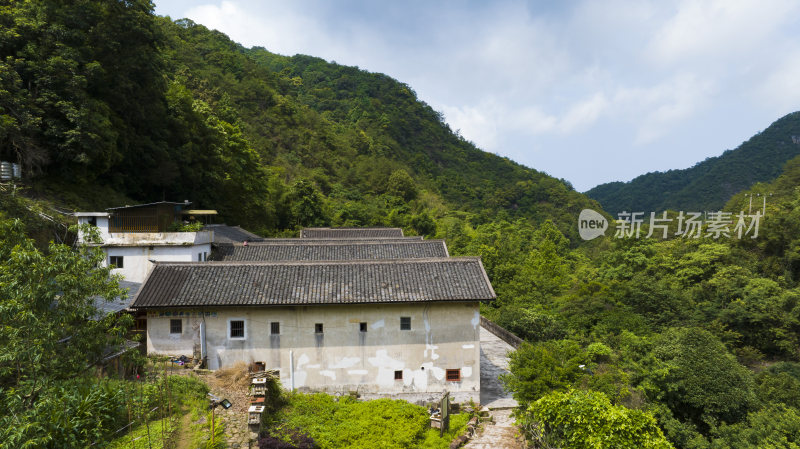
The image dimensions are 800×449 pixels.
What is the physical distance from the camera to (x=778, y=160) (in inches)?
3019

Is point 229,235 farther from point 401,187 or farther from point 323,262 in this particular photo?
point 401,187

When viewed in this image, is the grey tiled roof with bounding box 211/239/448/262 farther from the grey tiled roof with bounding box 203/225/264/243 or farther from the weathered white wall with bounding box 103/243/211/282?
the weathered white wall with bounding box 103/243/211/282

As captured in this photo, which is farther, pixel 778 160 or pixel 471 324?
pixel 778 160

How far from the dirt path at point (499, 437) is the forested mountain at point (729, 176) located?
7200cm

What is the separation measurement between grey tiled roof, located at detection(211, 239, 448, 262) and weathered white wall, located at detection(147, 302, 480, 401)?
8078mm

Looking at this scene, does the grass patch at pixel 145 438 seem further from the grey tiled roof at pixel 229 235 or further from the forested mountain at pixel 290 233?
the grey tiled roof at pixel 229 235

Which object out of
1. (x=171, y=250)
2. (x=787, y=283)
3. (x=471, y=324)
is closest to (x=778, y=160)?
(x=787, y=283)

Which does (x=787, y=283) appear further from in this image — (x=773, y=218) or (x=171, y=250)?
(x=171, y=250)

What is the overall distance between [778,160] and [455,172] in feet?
179

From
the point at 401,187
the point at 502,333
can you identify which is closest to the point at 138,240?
the point at 502,333

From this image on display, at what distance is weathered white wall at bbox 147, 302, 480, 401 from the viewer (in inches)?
598

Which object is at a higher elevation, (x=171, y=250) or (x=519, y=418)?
(x=171, y=250)

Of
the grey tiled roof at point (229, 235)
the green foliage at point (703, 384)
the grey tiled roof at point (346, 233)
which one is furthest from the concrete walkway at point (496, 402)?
the grey tiled roof at point (229, 235)

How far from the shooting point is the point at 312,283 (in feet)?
52.5
